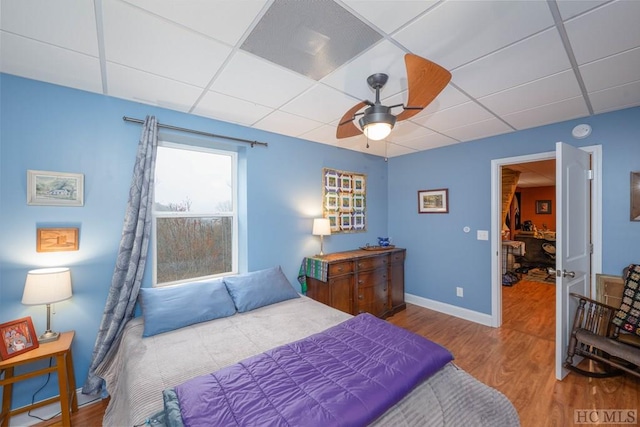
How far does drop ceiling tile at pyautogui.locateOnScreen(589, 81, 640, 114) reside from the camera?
2025mm

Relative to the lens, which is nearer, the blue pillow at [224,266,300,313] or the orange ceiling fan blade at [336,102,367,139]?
the orange ceiling fan blade at [336,102,367,139]

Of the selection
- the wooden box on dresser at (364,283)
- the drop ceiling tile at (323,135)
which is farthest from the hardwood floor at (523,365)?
the drop ceiling tile at (323,135)

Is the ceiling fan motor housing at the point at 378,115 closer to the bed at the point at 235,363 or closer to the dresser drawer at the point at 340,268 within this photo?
the bed at the point at 235,363

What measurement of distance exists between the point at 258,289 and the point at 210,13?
214cm

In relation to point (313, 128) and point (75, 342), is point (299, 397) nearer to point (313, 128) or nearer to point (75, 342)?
point (75, 342)

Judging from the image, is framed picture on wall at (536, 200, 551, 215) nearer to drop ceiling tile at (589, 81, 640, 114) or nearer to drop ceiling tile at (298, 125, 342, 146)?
drop ceiling tile at (589, 81, 640, 114)

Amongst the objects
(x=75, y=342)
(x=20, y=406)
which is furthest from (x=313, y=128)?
(x=20, y=406)

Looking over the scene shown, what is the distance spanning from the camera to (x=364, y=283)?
11.0ft

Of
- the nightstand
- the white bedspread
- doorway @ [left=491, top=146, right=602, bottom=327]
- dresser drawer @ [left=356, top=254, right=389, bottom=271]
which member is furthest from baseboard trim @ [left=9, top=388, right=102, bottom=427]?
doorway @ [left=491, top=146, right=602, bottom=327]

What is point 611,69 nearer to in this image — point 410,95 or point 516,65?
point 516,65

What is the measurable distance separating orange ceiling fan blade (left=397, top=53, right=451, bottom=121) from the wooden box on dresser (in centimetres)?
196

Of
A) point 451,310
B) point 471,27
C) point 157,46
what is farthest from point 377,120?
point 451,310

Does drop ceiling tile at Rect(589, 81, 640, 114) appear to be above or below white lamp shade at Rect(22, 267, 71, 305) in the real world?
above

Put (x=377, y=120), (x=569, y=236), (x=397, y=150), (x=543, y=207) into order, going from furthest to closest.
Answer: (x=543, y=207)
(x=397, y=150)
(x=569, y=236)
(x=377, y=120)
